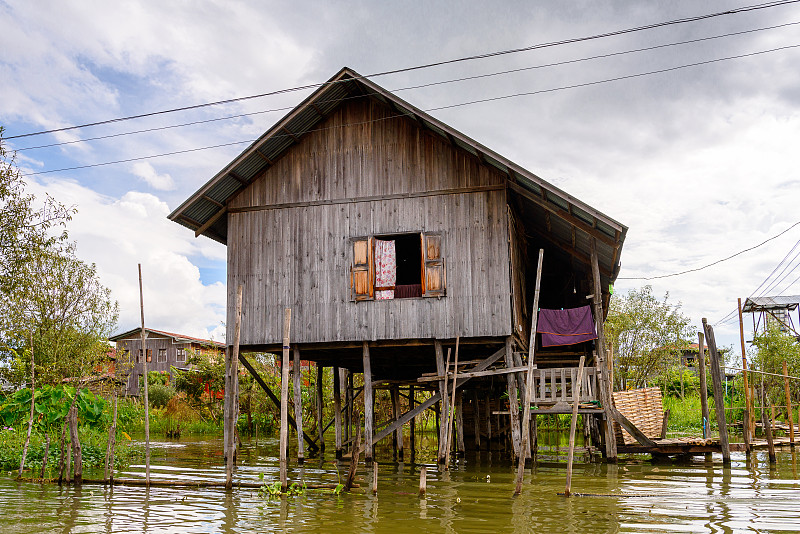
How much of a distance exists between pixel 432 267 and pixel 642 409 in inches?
289

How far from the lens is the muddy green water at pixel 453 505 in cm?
824

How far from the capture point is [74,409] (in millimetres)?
11352

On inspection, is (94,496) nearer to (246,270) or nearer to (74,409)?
(74,409)

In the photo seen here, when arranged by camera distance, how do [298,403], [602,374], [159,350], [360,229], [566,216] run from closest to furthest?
[602,374] → [566,216] → [360,229] → [298,403] → [159,350]

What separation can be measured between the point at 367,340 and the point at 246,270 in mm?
3338

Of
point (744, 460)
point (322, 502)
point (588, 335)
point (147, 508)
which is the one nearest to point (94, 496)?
point (147, 508)

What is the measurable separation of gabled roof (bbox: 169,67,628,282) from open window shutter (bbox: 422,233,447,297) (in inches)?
78.8

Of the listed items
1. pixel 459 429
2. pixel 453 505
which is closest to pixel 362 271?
pixel 459 429

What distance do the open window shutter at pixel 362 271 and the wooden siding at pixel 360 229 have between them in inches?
6.1

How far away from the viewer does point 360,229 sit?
15430 millimetres

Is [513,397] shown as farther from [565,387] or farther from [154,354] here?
[154,354]

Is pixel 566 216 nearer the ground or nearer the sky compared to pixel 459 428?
nearer the sky

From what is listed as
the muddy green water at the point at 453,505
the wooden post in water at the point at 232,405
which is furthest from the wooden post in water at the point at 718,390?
the wooden post in water at the point at 232,405

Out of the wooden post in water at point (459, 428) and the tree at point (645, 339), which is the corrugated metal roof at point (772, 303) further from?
the wooden post in water at point (459, 428)
